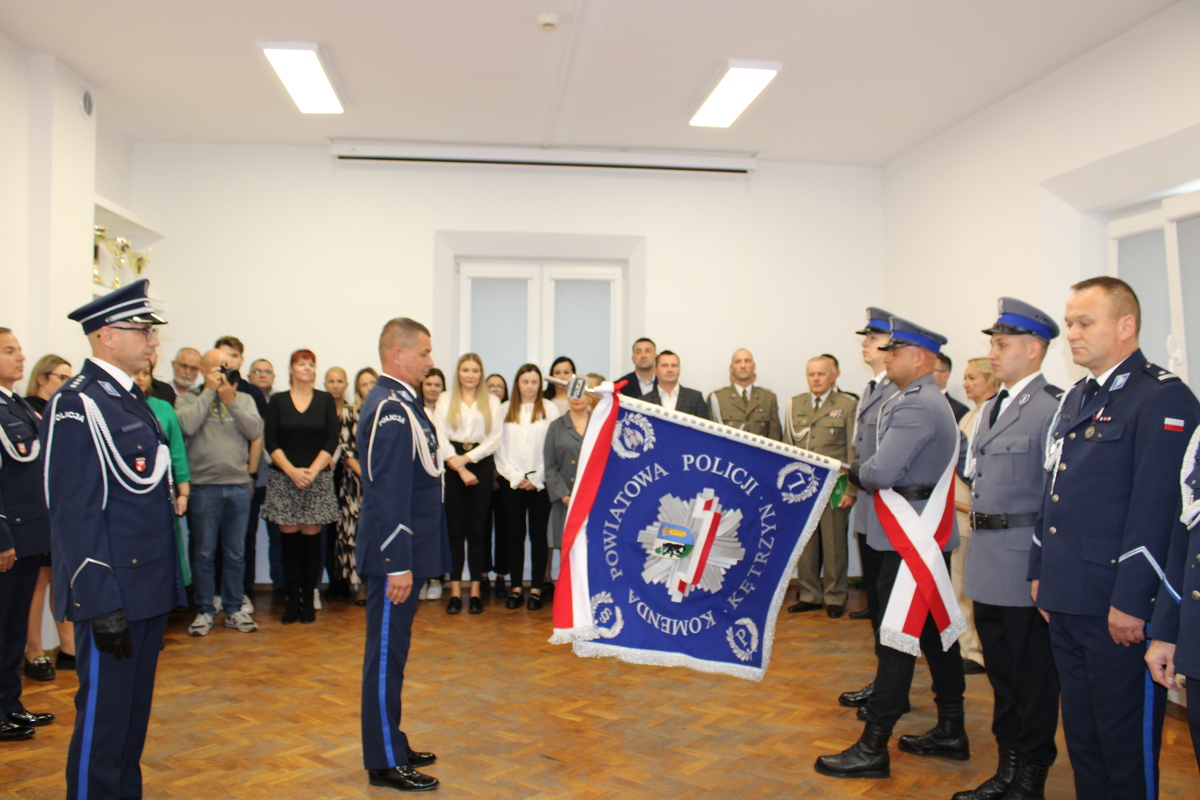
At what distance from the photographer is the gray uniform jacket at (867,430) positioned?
11.1 feet

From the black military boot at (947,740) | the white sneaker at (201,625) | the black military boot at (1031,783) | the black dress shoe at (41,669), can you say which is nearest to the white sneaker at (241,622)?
the white sneaker at (201,625)

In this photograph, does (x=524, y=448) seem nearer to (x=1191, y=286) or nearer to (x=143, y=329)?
(x=143, y=329)

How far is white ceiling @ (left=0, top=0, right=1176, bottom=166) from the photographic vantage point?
4.36 meters

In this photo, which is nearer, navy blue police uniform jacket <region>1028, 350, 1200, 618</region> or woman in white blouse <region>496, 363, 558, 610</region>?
navy blue police uniform jacket <region>1028, 350, 1200, 618</region>

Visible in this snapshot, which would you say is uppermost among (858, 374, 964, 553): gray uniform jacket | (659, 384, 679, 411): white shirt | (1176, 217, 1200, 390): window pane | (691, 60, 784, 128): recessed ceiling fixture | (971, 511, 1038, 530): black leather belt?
(691, 60, 784, 128): recessed ceiling fixture

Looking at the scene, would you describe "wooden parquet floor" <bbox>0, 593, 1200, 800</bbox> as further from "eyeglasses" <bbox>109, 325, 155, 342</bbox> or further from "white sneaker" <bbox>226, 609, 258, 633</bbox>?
"eyeglasses" <bbox>109, 325, 155, 342</bbox>

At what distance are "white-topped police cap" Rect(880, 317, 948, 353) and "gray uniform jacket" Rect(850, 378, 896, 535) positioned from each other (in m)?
0.27

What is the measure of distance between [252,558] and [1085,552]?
17.4ft

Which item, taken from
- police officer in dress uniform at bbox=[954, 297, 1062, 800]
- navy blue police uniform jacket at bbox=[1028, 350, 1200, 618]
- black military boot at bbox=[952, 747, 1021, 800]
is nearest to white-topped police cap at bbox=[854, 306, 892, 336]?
police officer in dress uniform at bbox=[954, 297, 1062, 800]

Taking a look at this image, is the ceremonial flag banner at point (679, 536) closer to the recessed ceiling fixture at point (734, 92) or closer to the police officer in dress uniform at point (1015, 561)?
the police officer in dress uniform at point (1015, 561)

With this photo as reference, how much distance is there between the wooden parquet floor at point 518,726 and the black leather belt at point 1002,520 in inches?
37.4

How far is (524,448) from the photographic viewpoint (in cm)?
592

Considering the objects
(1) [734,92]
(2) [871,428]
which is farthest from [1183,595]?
(1) [734,92]

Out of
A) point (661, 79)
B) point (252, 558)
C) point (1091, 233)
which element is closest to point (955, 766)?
point (1091, 233)
